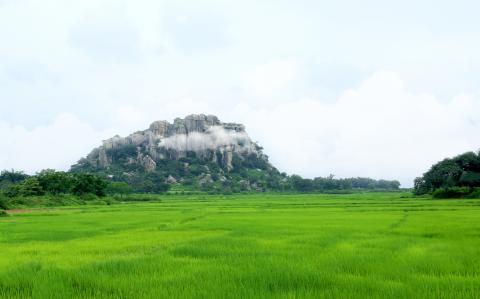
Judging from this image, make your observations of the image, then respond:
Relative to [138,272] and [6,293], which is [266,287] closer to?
[138,272]

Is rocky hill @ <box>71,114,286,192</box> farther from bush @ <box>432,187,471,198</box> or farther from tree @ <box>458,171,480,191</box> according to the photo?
bush @ <box>432,187,471,198</box>

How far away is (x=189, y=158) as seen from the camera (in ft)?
339

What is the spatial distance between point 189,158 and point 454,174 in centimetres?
6578

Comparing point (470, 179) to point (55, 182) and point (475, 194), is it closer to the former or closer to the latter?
point (475, 194)

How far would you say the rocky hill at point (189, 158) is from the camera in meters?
91.1

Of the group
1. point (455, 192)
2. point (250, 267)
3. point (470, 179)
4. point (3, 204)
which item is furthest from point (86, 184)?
point (250, 267)

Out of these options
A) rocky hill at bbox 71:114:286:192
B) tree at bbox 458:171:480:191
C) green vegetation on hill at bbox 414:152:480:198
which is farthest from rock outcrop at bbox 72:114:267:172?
tree at bbox 458:171:480:191

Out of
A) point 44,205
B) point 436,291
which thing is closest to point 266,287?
point 436,291

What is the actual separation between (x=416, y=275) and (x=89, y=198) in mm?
45671

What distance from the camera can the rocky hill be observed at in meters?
91.1

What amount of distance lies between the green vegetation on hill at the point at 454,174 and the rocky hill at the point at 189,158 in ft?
135

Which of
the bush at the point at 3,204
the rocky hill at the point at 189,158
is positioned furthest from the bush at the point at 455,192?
the rocky hill at the point at 189,158

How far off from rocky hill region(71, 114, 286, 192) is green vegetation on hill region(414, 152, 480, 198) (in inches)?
1617

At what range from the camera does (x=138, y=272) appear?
23.0ft
